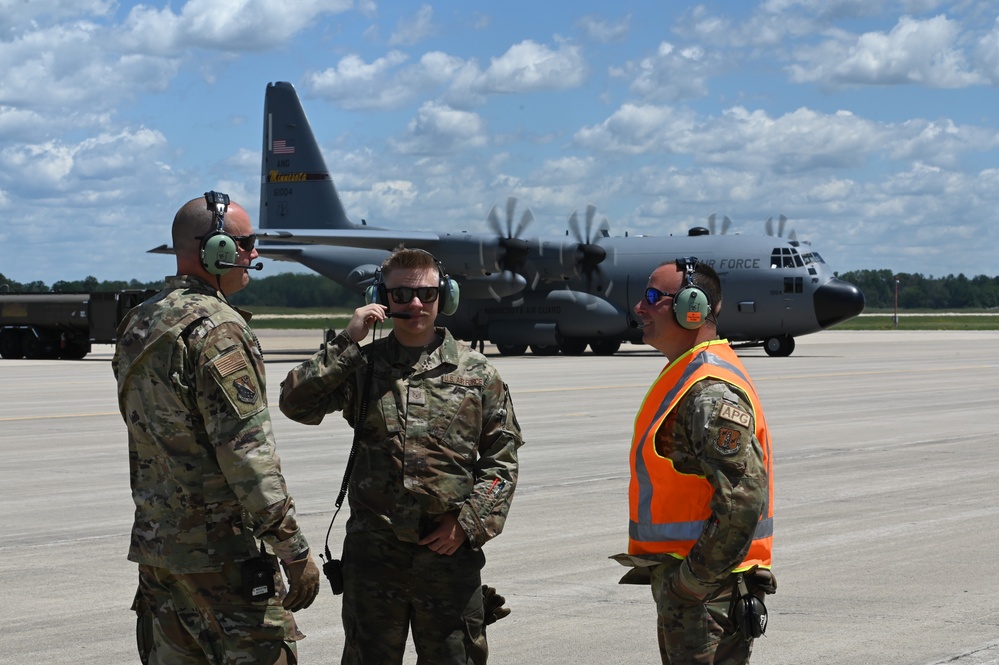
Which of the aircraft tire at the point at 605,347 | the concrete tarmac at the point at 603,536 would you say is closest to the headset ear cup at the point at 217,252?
the concrete tarmac at the point at 603,536

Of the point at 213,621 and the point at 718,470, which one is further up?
the point at 718,470

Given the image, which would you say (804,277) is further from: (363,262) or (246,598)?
(246,598)

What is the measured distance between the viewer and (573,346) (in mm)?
40594

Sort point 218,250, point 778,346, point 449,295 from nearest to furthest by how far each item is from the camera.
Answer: point 218,250 → point 449,295 → point 778,346

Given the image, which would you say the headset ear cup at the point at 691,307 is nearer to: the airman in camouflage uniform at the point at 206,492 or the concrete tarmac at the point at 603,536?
the airman in camouflage uniform at the point at 206,492

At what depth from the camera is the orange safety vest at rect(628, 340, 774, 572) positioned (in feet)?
13.3

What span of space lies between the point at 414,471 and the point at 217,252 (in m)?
1.05

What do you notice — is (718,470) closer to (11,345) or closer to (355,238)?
(355,238)

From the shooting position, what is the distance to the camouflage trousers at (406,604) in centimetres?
444

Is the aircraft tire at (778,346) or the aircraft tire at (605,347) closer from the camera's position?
the aircraft tire at (778,346)

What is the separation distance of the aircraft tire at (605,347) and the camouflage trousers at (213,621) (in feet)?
120

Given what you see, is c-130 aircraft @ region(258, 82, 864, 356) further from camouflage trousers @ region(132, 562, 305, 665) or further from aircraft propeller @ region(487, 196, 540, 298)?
camouflage trousers @ region(132, 562, 305, 665)

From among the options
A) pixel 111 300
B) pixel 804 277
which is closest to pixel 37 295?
pixel 111 300

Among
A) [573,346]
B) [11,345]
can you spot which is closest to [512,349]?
[573,346]
